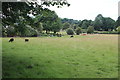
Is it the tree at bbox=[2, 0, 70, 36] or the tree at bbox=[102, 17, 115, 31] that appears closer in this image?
the tree at bbox=[2, 0, 70, 36]

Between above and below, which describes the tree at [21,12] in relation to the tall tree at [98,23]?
below

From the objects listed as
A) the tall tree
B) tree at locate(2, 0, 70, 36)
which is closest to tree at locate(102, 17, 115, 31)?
the tall tree

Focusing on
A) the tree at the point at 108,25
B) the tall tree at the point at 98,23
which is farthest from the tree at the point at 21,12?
the tree at the point at 108,25

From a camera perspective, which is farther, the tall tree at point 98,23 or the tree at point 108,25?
the tree at point 108,25

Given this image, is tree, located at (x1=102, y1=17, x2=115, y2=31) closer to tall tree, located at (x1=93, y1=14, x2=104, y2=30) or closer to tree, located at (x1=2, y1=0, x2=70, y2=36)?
tall tree, located at (x1=93, y1=14, x2=104, y2=30)

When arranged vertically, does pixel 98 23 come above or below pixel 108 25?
above

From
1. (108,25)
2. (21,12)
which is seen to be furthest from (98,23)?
(21,12)

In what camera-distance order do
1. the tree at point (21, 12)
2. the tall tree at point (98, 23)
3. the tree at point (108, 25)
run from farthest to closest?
1. the tree at point (108, 25)
2. the tall tree at point (98, 23)
3. the tree at point (21, 12)

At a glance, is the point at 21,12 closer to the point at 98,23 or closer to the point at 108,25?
the point at 98,23

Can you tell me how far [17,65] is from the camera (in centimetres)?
985

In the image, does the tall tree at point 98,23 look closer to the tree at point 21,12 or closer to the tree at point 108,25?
the tree at point 108,25

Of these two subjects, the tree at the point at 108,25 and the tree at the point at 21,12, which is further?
the tree at the point at 108,25

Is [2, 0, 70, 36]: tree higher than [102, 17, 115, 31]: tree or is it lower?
lower

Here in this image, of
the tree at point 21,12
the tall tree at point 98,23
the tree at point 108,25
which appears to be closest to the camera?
the tree at point 21,12
